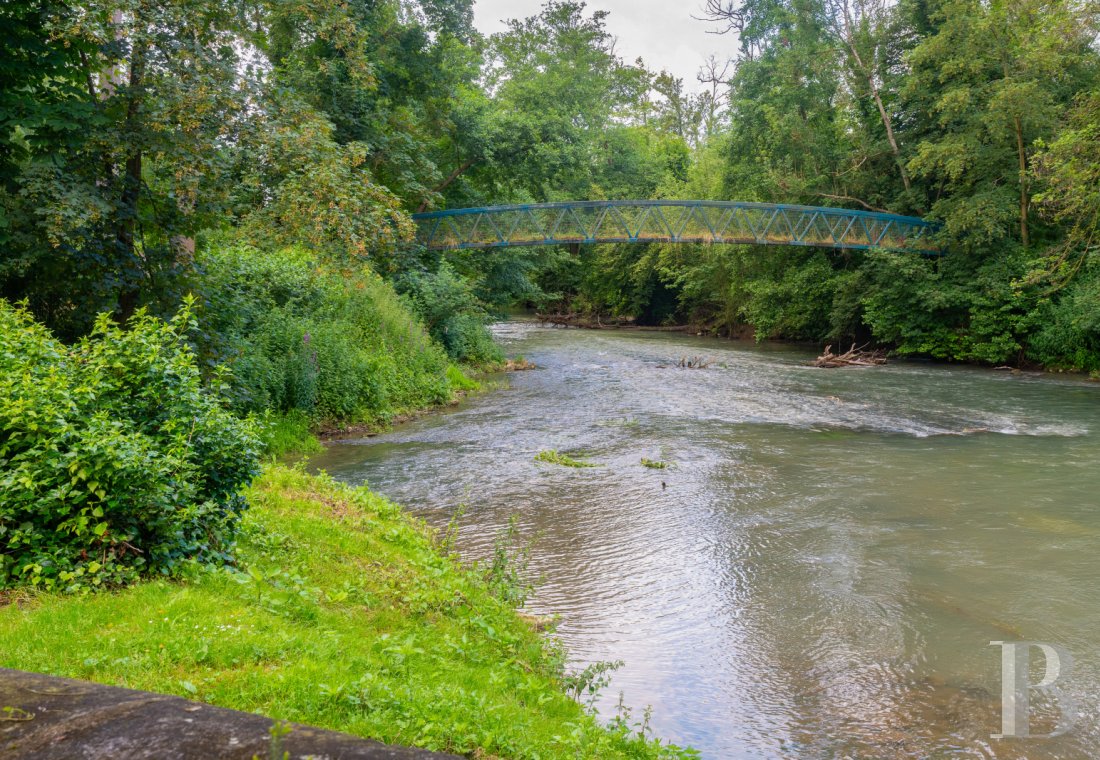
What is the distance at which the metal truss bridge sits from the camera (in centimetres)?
3073

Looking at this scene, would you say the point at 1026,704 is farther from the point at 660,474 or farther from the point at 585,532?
the point at 660,474

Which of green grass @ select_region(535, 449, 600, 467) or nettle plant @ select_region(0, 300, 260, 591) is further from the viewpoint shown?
green grass @ select_region(535, 449, 600, 467)

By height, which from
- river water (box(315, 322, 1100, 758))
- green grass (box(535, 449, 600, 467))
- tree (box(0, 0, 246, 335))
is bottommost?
river water (box(315, 322, 1100, 758))

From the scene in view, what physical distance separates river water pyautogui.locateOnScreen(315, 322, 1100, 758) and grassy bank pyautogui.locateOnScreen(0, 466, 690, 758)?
3.36 ft

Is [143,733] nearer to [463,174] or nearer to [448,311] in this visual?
[448,311]

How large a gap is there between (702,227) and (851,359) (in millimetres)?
10872

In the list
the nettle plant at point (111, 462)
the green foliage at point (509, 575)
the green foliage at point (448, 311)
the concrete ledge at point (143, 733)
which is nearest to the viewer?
the concrete ledge at point (143, 733)

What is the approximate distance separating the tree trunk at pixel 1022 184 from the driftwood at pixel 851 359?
6727 millimetres

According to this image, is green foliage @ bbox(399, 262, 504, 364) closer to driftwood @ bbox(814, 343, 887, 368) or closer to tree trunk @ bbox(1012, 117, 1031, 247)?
driftwood @ bbox(814, 343, 887, 368)

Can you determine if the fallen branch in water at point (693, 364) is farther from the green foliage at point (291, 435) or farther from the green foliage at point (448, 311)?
the green foliage at point (291, 435)

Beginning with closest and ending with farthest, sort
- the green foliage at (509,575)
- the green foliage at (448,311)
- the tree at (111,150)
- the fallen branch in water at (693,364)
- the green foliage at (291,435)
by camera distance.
Answer: the green foliage at (509,575), the tree at (111,150), the green foliage at (291,435), the green foliage at (448,311), the fallen branch in water at (693,364)

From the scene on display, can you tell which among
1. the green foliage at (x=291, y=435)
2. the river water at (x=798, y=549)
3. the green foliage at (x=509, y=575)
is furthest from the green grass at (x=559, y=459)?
the green foliage at (x=509, y=575)

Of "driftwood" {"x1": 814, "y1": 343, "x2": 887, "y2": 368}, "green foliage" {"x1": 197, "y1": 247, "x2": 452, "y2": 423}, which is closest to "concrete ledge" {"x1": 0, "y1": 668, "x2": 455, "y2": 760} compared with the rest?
"green foliage" {"x1": 197, "y1": 247, "x2": 452, "y2": 423}

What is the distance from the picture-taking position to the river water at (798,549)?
19.1 ft
